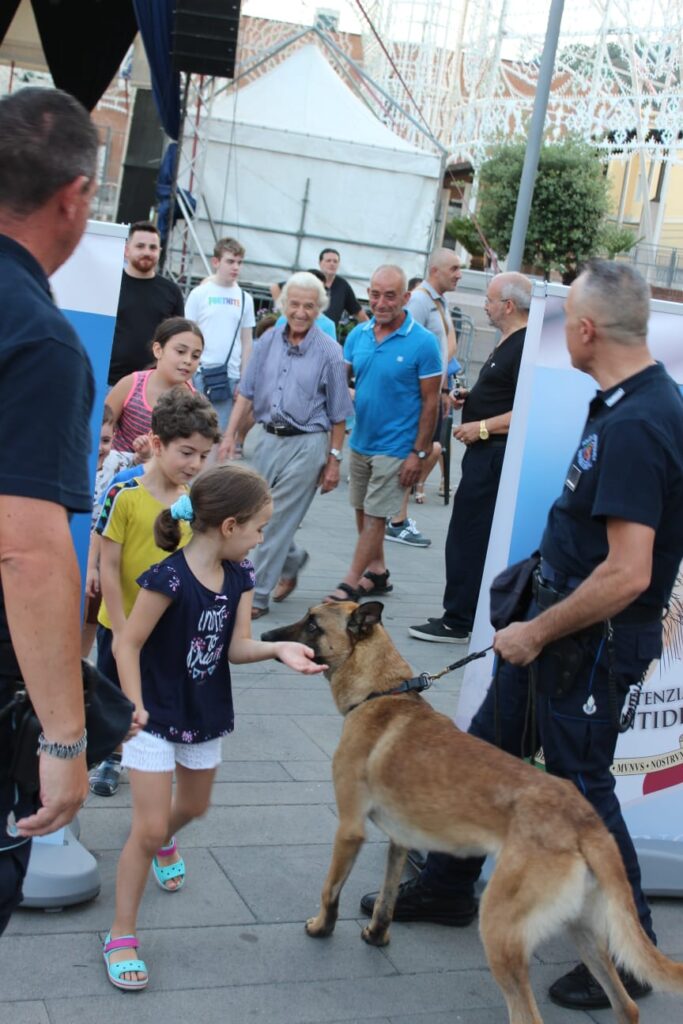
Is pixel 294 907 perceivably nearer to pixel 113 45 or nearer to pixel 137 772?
pixel 137 772

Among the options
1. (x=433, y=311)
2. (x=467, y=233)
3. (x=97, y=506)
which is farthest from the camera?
(x=467, y=233)

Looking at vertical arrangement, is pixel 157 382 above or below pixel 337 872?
above

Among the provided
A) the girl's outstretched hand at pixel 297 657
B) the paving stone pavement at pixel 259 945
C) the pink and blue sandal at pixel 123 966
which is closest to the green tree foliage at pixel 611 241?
the paving stone pavement at pixel 259 945

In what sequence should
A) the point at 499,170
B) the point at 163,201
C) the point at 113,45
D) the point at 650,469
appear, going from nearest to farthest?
the point at 650,469
the point at 163,201
the point at 113,45
the point at 499,170

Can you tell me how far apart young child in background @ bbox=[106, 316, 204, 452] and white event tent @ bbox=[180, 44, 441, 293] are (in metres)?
13.4

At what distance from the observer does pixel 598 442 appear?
3.12 metres

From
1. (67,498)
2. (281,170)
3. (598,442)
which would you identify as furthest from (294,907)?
(281,170)

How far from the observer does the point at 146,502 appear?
3.91 metres

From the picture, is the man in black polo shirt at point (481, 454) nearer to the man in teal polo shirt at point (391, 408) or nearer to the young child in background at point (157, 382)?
the man in teal polo shirt at point (391, 408)

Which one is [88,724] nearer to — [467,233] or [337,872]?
[337,872]

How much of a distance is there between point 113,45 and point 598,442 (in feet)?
49.9

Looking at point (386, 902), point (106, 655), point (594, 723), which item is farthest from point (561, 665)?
point (106, 655)

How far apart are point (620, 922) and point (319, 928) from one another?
109cm

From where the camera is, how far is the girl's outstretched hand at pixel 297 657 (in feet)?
10.1
